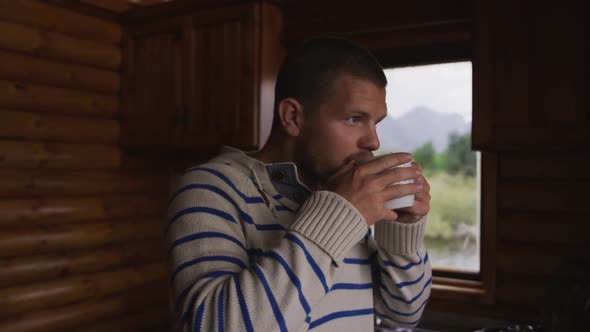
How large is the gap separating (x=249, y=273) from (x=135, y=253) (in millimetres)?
2369

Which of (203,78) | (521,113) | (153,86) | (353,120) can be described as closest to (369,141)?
(353,120)

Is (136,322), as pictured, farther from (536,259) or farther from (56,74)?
(536,259)

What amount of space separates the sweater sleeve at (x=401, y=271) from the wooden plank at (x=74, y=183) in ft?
6.62

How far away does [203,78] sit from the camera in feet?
8.61

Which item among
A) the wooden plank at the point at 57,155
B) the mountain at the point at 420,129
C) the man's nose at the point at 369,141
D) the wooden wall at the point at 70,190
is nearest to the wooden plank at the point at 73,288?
the wooden wall at the point at 70,190

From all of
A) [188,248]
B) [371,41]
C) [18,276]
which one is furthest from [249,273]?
[18,276]

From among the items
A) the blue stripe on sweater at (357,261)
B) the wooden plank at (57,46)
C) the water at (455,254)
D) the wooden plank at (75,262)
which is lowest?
the wooden plank at (75,262)

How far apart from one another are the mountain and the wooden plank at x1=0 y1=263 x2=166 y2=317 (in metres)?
1.57

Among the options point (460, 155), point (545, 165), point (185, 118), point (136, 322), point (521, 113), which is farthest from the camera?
point (136, 322)

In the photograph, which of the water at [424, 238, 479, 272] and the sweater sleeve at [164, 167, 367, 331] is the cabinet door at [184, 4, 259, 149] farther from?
the sweater sleeve at [164, 167, 367, 331]

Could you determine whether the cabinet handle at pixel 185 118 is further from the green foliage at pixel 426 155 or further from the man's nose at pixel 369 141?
the man's nose at pixel 369 141

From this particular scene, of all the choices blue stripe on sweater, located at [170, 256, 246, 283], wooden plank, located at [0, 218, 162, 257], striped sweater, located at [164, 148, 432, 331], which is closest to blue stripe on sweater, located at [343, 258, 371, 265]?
striped sweater, located at [164, 148, 432, 331]

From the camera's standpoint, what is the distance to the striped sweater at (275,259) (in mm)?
877

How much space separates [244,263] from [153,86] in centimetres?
203
